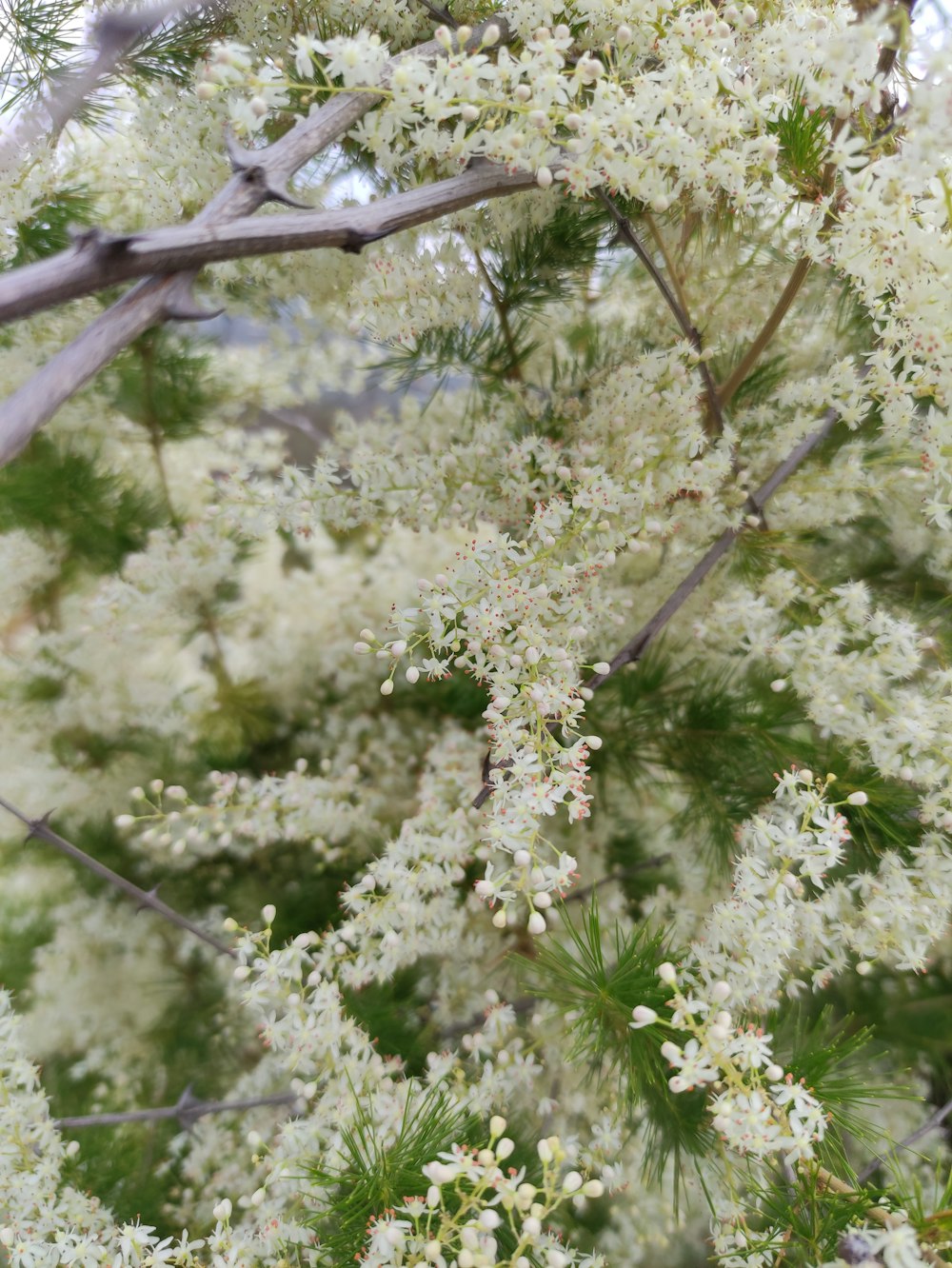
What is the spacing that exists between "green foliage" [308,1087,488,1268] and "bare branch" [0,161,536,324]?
0.71m

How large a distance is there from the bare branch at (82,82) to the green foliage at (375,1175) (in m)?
1.18

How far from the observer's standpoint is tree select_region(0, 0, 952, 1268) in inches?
24.4

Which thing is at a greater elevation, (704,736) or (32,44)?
(32,44)

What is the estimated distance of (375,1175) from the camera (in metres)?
0.70

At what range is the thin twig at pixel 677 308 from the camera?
2.48 ft

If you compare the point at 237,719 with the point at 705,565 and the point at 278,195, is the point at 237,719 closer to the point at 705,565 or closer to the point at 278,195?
the point at 705,565

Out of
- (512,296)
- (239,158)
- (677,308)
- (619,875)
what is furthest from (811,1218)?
(512,296)

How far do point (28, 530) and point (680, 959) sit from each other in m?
1.24

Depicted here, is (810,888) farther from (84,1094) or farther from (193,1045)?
(84,1094)

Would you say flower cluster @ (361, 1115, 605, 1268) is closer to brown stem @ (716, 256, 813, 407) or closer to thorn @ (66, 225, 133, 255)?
thorn @ (66, 225, 133, 255)

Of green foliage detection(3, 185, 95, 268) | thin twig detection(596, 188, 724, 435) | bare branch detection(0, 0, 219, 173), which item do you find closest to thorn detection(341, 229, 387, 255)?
thin twig detection(596, 188, 724, 435)

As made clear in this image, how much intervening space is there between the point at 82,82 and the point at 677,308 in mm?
849

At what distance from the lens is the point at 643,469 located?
855 mm

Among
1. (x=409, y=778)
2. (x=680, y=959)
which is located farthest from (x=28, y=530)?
(x=680, y=959)
